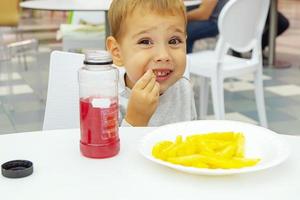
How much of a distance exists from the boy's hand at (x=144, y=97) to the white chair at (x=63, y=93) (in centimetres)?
34

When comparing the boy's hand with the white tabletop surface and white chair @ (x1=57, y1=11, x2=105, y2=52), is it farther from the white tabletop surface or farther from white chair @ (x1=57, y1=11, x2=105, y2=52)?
white chair @ (x1=57, y1=11, x2=105, y2=52)

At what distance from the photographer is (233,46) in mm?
2793

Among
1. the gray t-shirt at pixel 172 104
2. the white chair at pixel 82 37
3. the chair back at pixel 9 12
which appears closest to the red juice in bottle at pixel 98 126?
the gray t-shirt at pixel 172 104

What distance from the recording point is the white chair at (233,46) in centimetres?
270

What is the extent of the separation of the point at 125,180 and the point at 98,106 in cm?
14

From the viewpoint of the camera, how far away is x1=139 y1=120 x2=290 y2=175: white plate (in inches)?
30.0

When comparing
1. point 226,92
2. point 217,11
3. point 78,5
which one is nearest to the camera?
point 78,5

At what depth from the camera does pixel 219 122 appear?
973mm

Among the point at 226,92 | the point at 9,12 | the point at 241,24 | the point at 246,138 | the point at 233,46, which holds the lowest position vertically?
the point at 226,92

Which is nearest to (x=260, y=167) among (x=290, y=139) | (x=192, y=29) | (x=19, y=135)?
(x=290, y=139)

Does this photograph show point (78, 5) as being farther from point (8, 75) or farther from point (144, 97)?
point (144, 97)

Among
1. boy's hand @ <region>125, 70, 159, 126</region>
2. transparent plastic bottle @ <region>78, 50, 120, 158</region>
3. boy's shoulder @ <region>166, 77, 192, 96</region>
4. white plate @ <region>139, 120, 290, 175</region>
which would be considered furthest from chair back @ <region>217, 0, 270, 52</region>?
transparent plastic bottle @ <region>78, 50, 120, 158</region>

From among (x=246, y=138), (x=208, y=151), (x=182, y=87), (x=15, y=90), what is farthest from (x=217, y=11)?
(x=208, y=151)

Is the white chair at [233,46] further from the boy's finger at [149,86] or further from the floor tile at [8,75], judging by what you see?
the floor tile at [8,75]
